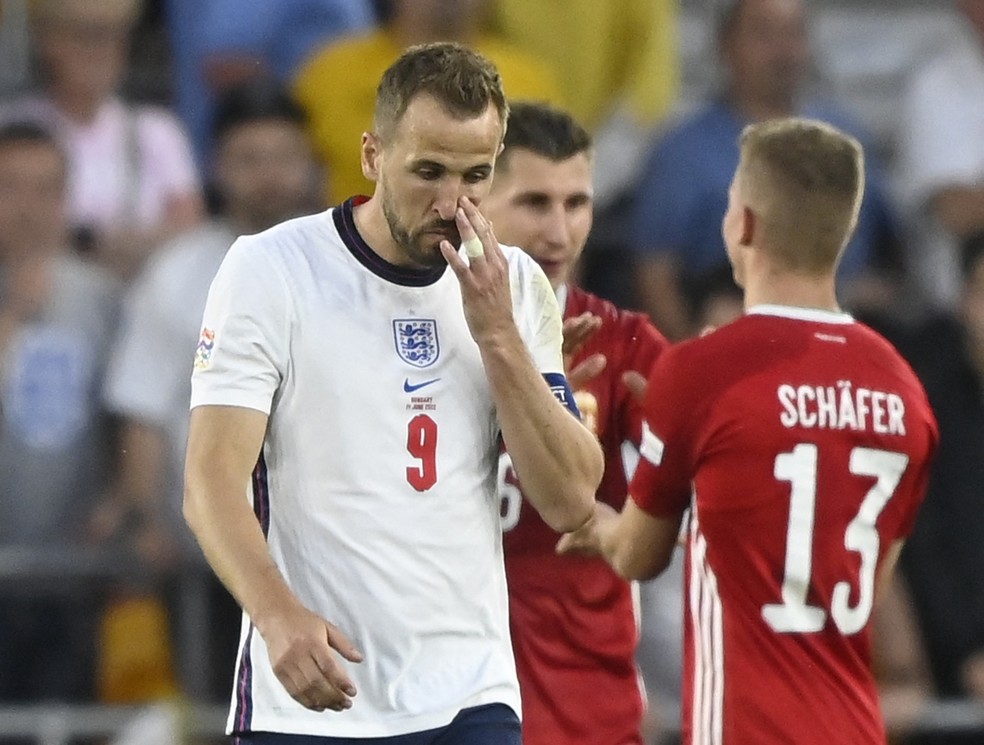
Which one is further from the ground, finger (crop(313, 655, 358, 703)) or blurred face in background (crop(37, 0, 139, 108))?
blurred face in background (crop(37, 0, 139, 108))

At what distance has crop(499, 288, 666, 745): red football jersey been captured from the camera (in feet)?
16.0

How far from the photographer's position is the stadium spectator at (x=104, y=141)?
7.42 meters

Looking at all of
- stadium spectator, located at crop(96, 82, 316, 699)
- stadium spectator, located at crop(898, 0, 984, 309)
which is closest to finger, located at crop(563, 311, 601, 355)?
stadium spectator, located at crop(96, 82, 316, 699)

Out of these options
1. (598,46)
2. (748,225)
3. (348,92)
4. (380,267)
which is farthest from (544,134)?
(598,46)

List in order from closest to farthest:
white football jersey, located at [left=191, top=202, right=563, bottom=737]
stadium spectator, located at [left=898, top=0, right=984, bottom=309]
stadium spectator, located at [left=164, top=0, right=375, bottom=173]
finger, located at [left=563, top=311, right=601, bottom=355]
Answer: white football jersey, located at [left=191, top=202, right=563, bottom=737] < finger, located at [left=563, top=311, right=601, bottom=355] < stadium spectator, located at [left=164, top=0, right=375, bottom=173] < stadium spectator, located at [left=898, top=0, right=984, bottom=309]

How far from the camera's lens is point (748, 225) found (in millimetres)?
4637

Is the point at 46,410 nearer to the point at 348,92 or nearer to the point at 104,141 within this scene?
the point at 104,141

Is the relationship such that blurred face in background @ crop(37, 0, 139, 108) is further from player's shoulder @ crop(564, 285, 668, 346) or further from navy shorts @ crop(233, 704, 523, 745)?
navy shorts @ crop(233, 704, 523, 745)

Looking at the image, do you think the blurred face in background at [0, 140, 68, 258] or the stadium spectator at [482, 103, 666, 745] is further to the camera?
the blurred face in background at [0, 140, 68, 258]

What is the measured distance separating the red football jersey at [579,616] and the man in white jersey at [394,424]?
907 mm

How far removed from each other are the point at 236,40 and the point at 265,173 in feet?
2.78

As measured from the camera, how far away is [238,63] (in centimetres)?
768

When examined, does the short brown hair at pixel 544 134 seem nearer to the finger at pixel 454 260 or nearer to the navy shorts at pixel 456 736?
the finger at pixel 454 260

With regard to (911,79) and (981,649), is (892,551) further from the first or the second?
(911,79)
